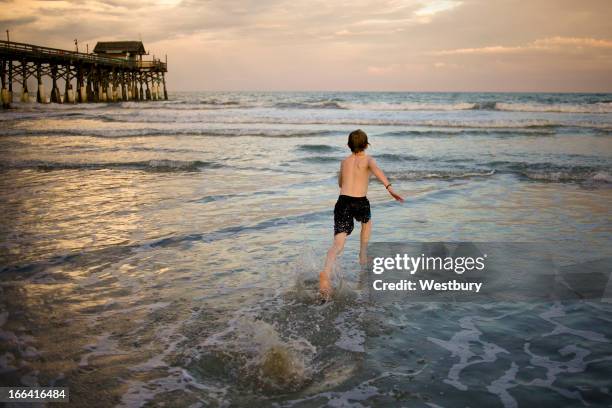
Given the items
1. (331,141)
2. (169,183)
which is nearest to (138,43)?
(331,141)

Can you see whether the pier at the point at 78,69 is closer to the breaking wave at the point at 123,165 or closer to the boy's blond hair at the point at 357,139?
the breaking wave at the point at 123,165

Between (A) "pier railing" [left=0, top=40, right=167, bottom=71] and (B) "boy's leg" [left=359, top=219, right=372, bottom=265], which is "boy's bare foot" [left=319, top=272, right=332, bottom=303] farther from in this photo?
(A) "pier railing" [left=0, top=40, right=167, bottom=71]

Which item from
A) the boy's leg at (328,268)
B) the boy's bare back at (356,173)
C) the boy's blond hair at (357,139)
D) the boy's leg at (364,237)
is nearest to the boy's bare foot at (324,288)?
the boy's leg at (328,268)

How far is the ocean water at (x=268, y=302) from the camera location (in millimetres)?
3027

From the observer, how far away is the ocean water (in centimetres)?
303

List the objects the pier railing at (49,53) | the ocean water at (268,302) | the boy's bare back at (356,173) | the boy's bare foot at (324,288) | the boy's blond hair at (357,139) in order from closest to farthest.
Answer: the ocean water at (268,302)
the boy's bare foot at (324,288)
the boy's blond hair at (357,139)
the boy's bare back at (356,173)
the pier railing at (49,53)

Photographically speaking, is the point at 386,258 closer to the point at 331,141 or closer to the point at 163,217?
the point at 163,217

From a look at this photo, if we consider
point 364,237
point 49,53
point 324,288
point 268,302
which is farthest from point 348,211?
point 49,53

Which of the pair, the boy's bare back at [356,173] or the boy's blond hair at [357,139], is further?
the boy's bare back at [356,173]

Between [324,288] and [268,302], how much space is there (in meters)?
0.53

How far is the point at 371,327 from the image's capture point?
3.81 meters

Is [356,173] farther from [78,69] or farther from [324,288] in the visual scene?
[78,69]

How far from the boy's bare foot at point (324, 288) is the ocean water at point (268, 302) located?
10 centimetres

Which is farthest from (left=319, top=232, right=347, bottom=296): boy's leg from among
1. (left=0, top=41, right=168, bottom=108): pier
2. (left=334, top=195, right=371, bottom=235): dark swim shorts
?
(left=0, top=41, right=168, bottom=108): pier
